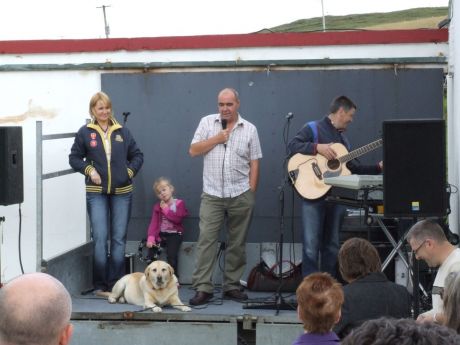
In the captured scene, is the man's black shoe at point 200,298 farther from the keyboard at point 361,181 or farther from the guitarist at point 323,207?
the keyboard at point 361,181

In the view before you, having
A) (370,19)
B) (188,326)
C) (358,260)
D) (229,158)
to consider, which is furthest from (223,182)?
(370,19)

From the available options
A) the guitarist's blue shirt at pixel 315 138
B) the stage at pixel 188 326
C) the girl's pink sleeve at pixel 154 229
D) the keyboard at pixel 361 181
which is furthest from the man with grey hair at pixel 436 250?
the girl's pink sleeve at pixel 154 229

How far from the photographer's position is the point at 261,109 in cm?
966

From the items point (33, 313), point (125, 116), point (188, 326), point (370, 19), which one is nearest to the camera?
point (33, 313)

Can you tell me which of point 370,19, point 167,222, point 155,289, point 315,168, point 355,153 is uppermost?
point 370,19

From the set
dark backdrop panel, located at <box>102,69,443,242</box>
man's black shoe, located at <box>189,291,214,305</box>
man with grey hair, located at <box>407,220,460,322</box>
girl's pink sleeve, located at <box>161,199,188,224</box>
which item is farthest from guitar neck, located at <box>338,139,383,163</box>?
man with grey hair, located at <box>407,220,460,322</box>

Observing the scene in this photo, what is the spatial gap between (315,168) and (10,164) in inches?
111

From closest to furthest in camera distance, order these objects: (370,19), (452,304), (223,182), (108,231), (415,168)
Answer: (452,304)
(415,168)
(223,182)
(108,231)
(370,19)

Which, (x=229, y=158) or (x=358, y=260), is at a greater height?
(x=229, y=158)

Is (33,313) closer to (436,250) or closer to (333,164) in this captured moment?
(436,250)

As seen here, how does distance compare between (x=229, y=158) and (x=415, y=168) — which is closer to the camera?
(x=415, y=168)

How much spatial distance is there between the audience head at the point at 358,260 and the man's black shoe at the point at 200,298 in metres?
2.68

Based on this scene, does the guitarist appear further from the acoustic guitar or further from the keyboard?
the keyboard

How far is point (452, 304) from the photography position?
340 cm
